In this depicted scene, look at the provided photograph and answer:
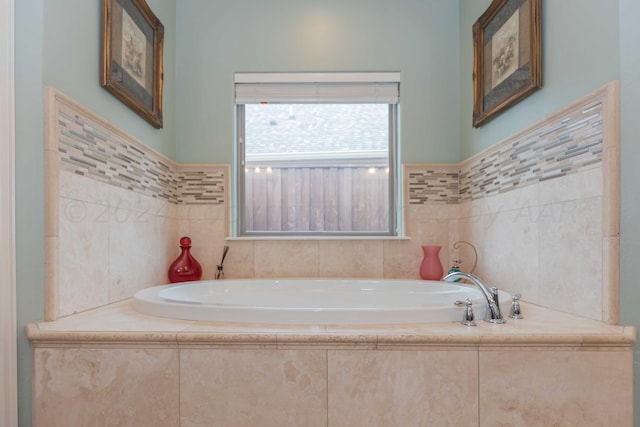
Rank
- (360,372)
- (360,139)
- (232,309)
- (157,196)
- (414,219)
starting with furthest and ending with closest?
1. (360,139)
2. (414,219)
3. (157,196)
4. (232,309)
5. (360,372)

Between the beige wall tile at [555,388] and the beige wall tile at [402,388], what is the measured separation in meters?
0.05

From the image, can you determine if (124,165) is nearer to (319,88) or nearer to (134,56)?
(134,56)

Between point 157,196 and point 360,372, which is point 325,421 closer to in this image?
point 360,372

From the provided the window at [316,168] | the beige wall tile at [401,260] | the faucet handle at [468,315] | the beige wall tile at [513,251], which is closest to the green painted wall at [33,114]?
the window at [316,168]

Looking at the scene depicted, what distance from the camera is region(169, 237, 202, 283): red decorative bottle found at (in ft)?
6.96

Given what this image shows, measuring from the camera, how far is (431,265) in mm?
2172

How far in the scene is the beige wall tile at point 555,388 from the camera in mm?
1050

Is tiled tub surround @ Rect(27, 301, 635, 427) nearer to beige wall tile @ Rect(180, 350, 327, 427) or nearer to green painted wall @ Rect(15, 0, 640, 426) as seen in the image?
beige wall tile @ Rect(180, 350, 327, 427)

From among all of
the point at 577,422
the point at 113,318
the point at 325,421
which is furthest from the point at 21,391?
the point at 577,422

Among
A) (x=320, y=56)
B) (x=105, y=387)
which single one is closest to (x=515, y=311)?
(x=105, y=387)

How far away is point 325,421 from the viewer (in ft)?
3.46

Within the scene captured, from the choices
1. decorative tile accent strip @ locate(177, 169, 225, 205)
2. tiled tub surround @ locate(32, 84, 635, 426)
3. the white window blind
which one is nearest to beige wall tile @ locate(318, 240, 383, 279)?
decorative tile accent strip @ locate(177, 169, 225, 205)

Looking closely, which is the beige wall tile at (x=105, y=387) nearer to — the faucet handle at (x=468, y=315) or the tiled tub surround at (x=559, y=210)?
the faucet handle at (x=468, y=315)

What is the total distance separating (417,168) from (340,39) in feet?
3.06
